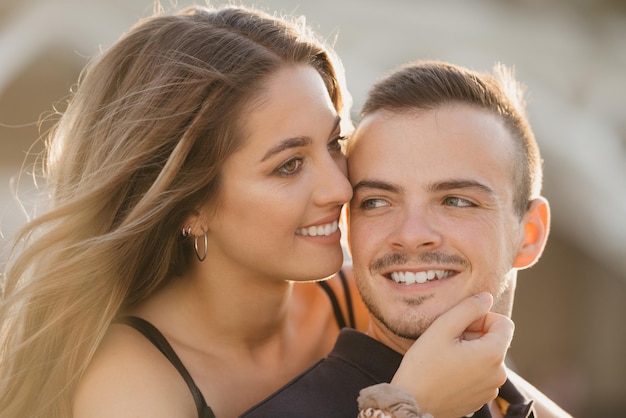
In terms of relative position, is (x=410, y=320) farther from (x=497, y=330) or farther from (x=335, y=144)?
(x=335, y=144)

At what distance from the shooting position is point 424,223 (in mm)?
2953

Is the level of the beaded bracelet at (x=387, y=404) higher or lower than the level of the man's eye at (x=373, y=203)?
lower

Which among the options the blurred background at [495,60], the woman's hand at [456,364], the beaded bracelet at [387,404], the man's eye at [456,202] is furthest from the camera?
the blurred background at [495,60]

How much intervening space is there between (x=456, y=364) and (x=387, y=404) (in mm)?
400

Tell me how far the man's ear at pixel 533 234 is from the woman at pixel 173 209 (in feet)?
2.28

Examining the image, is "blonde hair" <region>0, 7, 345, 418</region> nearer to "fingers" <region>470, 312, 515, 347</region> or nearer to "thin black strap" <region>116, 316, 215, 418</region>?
"thin black strap" <region>116, 316, 215, 418</region>

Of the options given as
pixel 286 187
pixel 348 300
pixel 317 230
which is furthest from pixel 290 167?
pixel 348 300

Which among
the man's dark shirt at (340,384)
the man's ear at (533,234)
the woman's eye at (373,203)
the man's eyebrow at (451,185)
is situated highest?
the man's eyebrow at (451,185)

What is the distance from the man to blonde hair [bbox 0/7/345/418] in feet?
1.78

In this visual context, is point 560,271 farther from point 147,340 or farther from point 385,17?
point 147,340

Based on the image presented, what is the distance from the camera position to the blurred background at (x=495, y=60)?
7.79 metres

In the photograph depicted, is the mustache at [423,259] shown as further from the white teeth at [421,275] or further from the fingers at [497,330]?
the fingers at [497,330]

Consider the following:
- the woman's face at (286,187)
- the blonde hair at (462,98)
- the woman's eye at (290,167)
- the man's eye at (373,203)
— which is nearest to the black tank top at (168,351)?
the woman's face at (286,187)

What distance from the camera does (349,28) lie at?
8734mm
